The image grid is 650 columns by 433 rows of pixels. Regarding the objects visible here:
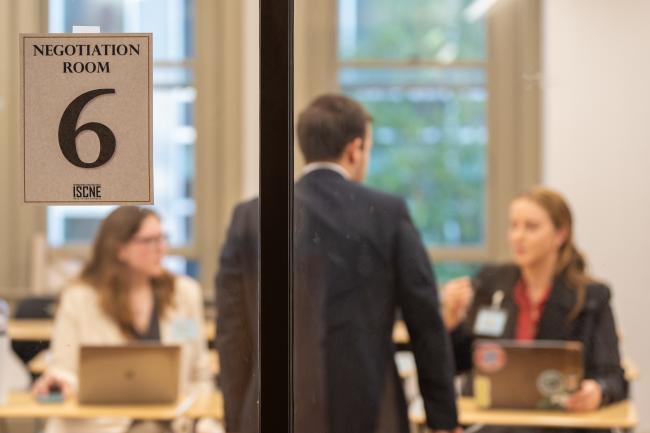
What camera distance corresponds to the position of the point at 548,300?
2.94 m

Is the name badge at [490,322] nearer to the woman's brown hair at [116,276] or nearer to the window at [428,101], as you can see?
the woman's brown hair at [116,276]

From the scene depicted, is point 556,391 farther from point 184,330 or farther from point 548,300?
point 184,330

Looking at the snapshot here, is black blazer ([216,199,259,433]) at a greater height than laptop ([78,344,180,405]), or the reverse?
black blazer ([216,199,259,433])

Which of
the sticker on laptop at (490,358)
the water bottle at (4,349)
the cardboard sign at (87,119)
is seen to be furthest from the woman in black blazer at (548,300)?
the cardboard sign at (87,119)

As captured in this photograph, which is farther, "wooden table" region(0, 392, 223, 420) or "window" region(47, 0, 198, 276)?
"window" region(47, 0, 198, 276)

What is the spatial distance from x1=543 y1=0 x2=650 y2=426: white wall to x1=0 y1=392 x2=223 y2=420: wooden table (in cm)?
174

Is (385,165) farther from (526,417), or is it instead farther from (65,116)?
(65,116)

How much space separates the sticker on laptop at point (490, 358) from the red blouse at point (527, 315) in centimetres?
14

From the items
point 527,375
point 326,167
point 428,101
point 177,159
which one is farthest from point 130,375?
point 428,101

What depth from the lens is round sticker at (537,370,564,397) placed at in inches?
110

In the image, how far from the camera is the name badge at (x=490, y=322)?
304 centimetres

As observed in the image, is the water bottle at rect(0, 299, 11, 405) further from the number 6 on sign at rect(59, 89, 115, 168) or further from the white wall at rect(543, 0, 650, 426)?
the white wall at rect(543, 0, 650, 426)

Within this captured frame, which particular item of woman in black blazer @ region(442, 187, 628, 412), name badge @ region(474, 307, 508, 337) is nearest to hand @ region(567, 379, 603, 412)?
woman in black blazer @ region(442, 187, 628, 412)

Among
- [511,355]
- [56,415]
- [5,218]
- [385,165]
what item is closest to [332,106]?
[511,355]
